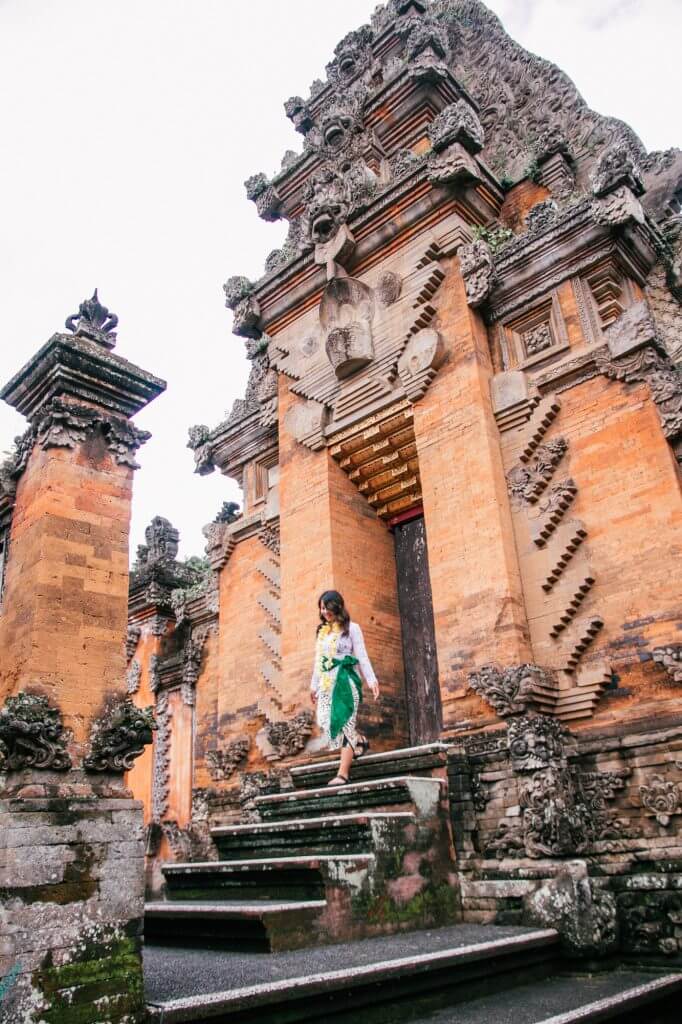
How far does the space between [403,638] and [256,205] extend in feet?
28.2

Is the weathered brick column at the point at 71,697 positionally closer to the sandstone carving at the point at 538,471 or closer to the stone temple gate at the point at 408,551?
the stone temple gate at the point at 408,551

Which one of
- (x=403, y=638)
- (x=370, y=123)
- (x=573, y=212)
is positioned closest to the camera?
(x=573, y=212)

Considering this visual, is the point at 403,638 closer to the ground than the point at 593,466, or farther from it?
closer to the ground

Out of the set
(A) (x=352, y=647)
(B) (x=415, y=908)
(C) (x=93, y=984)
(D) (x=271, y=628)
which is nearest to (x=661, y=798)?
(B) (x=415, y=908)

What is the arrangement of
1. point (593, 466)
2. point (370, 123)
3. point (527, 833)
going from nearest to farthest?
point (527, 833)
point (593, 466)
point (370, 123)

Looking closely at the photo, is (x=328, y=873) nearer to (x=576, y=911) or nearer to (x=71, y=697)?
(x=576, y=911)

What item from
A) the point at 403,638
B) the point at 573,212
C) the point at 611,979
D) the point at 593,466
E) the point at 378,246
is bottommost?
the point at 611,979

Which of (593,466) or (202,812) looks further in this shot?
(202,812)

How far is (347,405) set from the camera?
1063cm

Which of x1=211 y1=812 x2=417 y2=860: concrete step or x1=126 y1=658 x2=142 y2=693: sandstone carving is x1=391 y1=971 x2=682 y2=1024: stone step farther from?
x1=126 y1=658 x2=142 y2=693: sandstone carving

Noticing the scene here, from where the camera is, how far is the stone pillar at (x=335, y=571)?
10.0 meters

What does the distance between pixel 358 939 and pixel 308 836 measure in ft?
3.97

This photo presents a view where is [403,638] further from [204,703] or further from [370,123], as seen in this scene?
[370,123]

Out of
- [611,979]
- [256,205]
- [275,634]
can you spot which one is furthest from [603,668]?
[256,205]
